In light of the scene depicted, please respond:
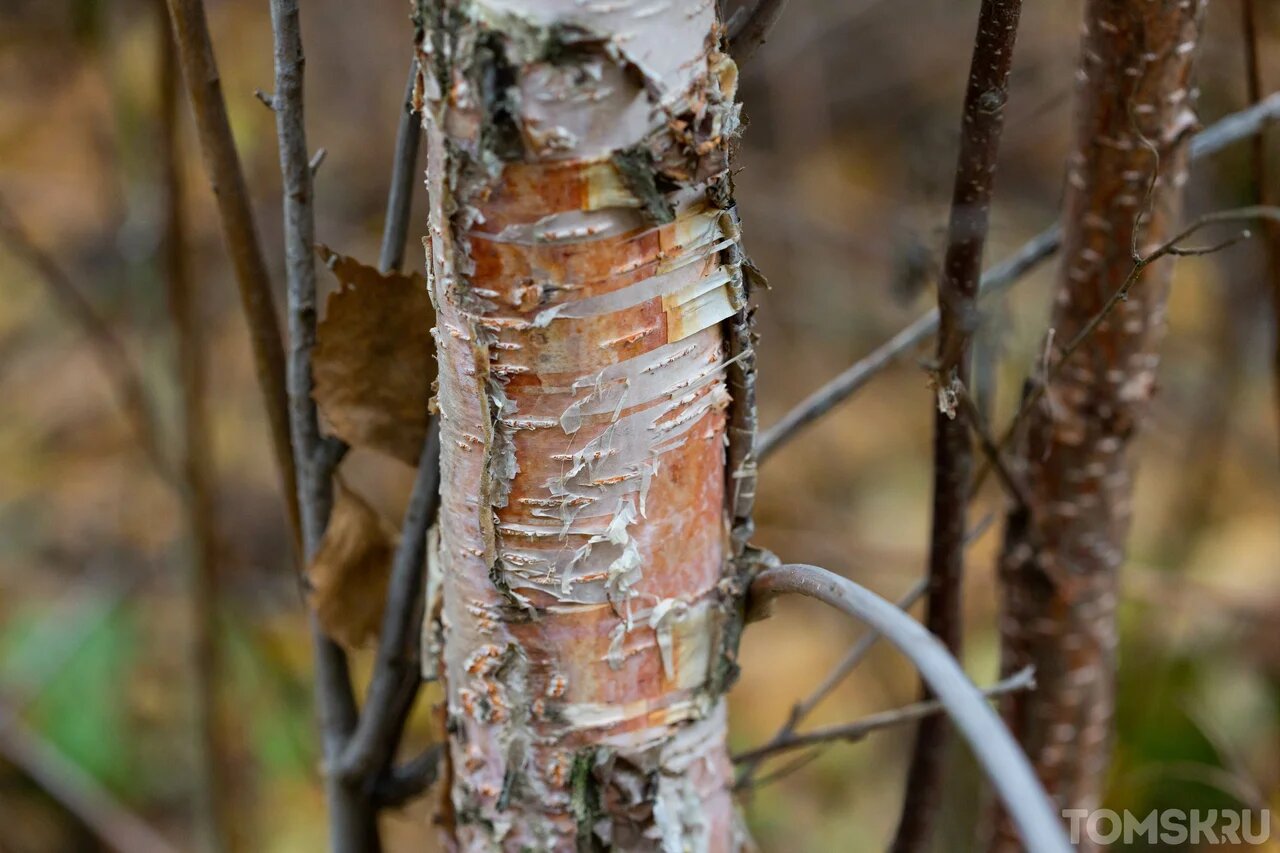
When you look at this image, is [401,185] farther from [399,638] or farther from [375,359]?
[399,638]

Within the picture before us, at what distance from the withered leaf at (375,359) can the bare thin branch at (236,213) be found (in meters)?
0.05

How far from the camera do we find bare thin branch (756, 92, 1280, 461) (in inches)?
22.4

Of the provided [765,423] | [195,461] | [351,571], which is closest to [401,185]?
[351,571]

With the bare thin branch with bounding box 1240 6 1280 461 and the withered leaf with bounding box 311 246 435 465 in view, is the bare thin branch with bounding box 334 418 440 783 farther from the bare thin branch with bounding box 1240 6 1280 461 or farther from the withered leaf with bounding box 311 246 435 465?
the bare thin branch with bounding box 1240 6 1280 461

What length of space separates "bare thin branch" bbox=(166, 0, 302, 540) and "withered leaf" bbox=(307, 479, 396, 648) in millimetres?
49

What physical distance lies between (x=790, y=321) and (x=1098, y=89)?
1.58 metres

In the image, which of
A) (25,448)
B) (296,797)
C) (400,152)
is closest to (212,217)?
(25,448)

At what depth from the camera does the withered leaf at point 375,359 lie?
490 millimetres

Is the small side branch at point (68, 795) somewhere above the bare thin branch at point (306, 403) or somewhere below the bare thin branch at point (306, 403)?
below

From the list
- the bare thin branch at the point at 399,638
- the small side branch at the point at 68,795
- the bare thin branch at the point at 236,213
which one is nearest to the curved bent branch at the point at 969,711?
the bare thin branch at the point at 399,638

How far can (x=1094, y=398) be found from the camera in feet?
2.26

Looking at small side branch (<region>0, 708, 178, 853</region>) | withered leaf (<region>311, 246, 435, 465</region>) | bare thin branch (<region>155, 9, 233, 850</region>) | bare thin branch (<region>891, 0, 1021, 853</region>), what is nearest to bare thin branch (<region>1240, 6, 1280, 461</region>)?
bare thin branch (<region>891, 0, 1021, 853</region>)

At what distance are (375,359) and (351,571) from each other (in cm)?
12

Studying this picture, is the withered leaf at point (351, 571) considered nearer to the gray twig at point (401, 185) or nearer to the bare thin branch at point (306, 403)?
the bare thin branch at point (306, 403)
